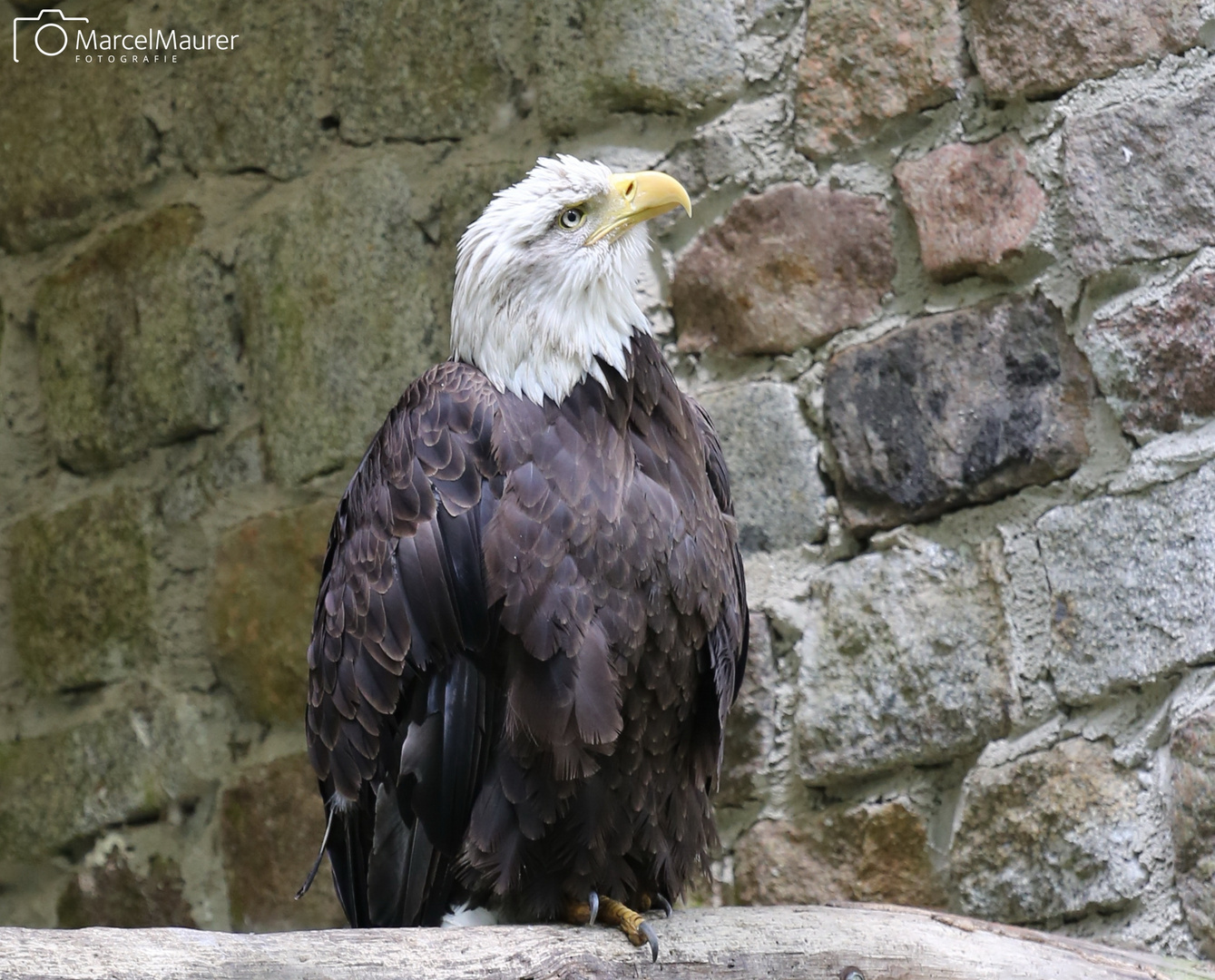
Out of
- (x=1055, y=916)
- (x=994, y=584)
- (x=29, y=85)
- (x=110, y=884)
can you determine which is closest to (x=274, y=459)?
(x=110, y=884)

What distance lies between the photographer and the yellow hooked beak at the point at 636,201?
7.54 ft

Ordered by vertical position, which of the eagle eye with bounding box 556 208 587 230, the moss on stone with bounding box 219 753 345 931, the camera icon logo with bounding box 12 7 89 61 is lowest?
the moss on stone with bounding box 219 753 345 931

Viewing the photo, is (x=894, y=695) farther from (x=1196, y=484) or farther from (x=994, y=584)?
(x=1196, y=484)

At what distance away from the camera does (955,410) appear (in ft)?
8.18

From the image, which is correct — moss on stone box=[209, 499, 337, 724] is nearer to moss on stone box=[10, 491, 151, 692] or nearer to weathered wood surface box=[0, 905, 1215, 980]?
moss on stone box=[10, 491, 151, 692]

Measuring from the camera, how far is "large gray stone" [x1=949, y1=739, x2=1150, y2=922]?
227 centimetres

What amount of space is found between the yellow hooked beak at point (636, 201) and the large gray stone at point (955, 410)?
492 millimetres

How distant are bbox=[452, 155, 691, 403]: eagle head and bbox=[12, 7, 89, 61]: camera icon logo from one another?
5.56 ft

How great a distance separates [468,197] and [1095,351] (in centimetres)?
Result: 125

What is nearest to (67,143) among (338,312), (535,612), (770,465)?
(338,312)

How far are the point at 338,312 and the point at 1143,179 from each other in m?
1.59

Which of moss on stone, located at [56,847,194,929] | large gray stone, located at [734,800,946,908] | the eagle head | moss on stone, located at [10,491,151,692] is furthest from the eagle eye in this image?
moss on stone, located at [56,847,194,929]

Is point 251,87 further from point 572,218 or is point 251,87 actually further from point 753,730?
point 753,730

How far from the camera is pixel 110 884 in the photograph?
314 cm
